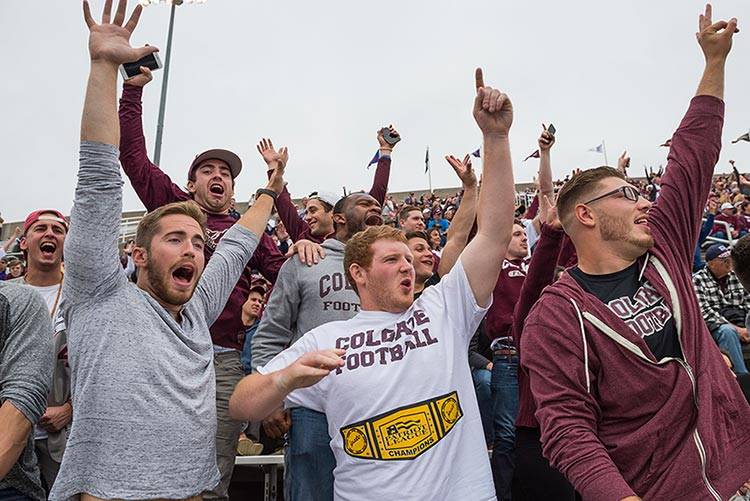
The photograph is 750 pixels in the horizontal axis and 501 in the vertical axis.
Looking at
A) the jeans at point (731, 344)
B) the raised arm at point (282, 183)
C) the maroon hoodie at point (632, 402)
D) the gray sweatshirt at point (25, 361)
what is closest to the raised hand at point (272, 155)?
the raised arm at point (282, 183)

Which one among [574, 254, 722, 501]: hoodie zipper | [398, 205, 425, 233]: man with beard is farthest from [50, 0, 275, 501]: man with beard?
[398, 205, 425, 233]: man with beard

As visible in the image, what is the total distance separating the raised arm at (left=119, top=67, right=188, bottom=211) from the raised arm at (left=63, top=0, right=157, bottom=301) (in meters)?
1.82

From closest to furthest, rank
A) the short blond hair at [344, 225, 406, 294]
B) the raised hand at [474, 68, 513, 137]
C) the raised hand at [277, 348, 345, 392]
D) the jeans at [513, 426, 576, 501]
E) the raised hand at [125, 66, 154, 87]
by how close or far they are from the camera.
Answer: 1. the raised hand at [277, 348, 345, 392]
2. the raised hand at [474, 68, 513, 137]
3. the short blond hair at [344, 225, 406, 294]
4. the raised hand at [125, 66, 154, 87]
5. the jeans at [513, 426, 576, 501]

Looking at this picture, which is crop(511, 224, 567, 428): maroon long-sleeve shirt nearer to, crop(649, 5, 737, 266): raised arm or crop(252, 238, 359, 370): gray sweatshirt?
crop(649, 5, 737, 266): raised arm

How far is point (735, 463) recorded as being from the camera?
6.72 feet

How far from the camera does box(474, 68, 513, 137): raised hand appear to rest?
2.63m

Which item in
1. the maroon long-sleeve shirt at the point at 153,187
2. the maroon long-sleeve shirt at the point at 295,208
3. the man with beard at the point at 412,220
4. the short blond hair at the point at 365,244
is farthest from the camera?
the man with beard at the point at 412,220

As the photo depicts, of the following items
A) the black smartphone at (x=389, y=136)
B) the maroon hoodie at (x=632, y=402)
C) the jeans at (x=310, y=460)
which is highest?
the black smartphone at (x=389, y=136)

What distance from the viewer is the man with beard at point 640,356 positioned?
6.59 feet

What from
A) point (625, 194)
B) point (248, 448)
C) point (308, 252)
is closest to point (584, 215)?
point (625, 194)

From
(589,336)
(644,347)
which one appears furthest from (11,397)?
(644,347)

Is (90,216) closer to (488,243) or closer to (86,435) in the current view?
(86,435)

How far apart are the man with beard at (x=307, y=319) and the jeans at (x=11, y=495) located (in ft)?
3.74

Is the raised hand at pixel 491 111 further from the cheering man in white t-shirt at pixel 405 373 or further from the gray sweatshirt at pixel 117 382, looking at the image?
the gray sweatshirt at pixel 117 382
